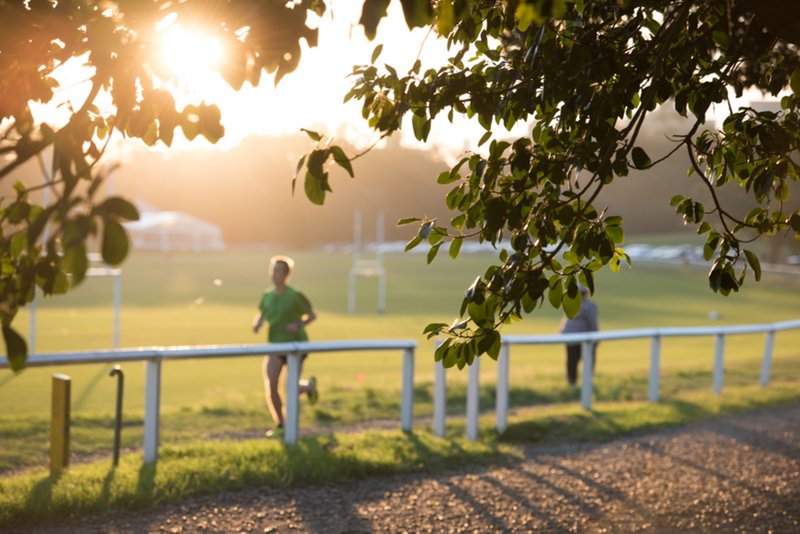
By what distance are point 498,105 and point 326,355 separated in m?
15.5

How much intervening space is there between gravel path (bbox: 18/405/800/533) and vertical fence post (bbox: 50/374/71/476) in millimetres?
1117

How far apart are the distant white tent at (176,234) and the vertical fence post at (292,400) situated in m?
63.6

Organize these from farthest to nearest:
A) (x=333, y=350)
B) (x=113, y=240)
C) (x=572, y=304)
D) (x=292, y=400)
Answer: (x=333, y=350)
(x=292, y=400)
(x=572, y=304)
(x=113, y=240)

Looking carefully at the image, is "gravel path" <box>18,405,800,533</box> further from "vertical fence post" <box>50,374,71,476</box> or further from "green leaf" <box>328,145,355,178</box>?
"green leaf" <box>328,145,355,178</box>

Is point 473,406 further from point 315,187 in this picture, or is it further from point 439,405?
point 315,187

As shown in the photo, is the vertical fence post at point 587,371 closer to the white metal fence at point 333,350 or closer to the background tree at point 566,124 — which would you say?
the white metal fence at point 333,350

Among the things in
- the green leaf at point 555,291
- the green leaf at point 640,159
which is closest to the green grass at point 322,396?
the green leaf at point 555,291

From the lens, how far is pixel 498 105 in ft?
13.1

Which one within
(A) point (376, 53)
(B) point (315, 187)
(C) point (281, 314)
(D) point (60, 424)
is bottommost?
(D) point (60, 424)

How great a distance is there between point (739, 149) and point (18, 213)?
324cm

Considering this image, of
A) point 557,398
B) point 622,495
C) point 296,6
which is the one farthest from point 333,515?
point 557,398

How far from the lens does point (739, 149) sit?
14.6 ft

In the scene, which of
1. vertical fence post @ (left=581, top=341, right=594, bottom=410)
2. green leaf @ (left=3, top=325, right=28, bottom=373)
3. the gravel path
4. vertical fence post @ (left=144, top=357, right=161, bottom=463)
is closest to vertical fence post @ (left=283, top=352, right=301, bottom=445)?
the gravel path

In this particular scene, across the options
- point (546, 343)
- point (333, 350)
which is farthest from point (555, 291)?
point (546, 343)
